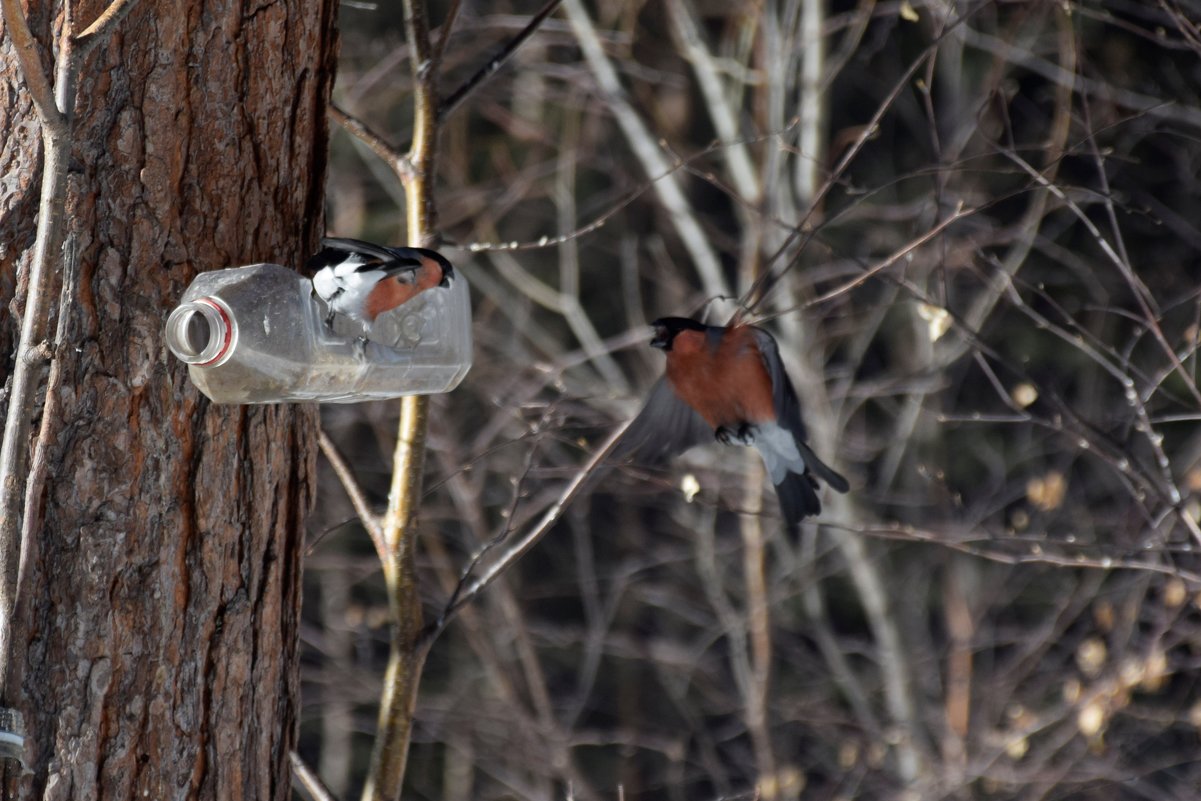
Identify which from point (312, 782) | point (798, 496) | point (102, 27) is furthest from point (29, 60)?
point (798, 496)

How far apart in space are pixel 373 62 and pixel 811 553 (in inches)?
127

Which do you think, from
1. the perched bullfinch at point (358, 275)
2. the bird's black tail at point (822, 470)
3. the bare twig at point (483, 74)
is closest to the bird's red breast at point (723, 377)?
the bird's black tail at point (822, 470)

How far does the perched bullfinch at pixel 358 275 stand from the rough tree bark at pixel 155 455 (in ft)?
0.22

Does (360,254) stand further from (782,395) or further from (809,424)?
(809,424)

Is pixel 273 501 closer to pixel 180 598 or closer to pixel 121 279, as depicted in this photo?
pixel 180 598

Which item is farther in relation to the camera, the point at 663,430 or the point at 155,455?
the point at 663,430

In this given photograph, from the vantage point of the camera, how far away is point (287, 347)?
153cm

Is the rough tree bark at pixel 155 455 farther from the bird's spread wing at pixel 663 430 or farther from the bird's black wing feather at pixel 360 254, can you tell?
the bird's spread wing at pixel 663 430

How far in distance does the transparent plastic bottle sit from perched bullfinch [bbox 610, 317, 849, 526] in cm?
101

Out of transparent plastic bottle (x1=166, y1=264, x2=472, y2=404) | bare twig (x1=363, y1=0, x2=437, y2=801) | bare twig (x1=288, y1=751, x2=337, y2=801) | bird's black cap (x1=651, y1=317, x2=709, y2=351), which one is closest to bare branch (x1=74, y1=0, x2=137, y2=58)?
transparent plastic bottle (x1=166, y1=264, x2=472, y2=404)

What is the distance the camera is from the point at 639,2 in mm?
5207

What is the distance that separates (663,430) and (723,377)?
0.58ft

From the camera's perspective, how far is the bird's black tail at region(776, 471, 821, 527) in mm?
2896

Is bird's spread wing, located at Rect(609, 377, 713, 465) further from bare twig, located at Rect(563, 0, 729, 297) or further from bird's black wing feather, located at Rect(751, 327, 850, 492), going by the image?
bare twig, located at Rect(563, 0, 729, 297)
